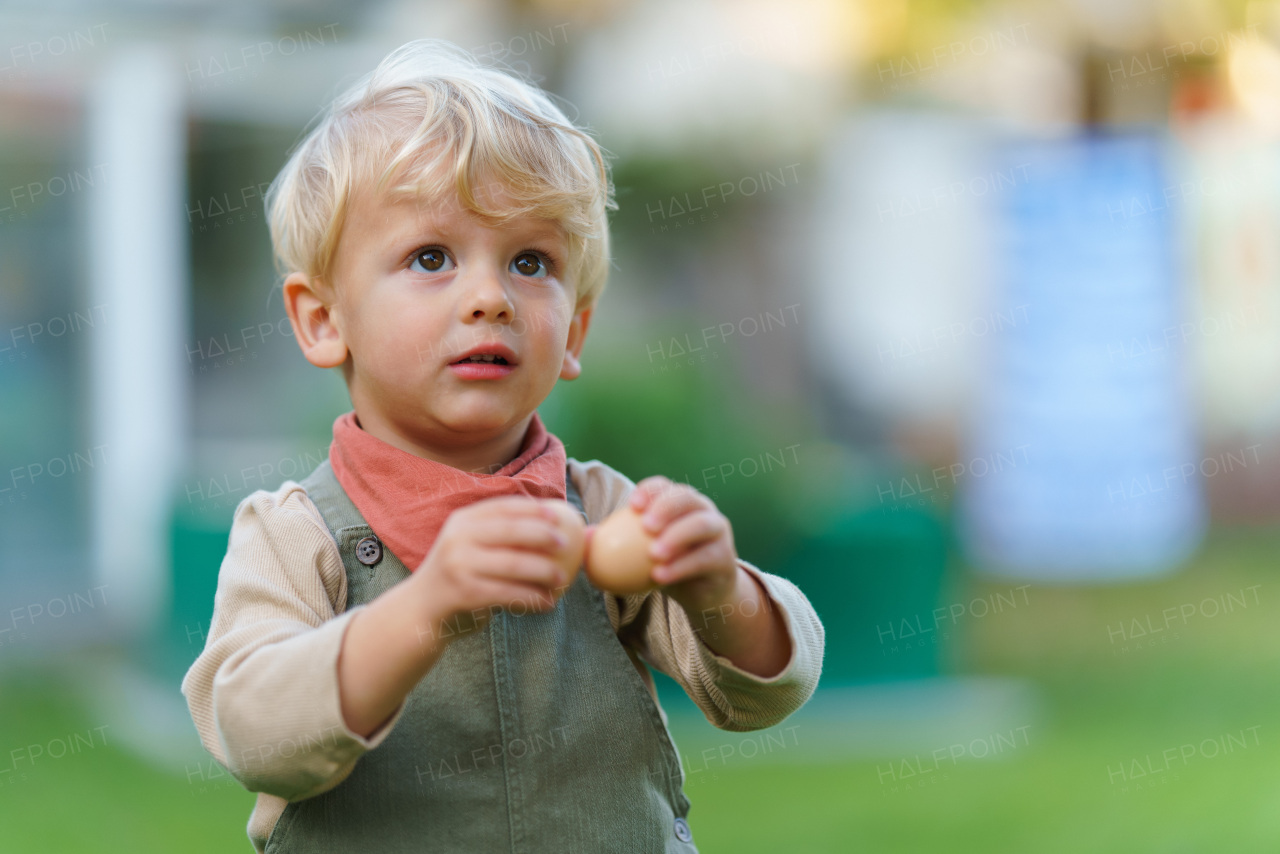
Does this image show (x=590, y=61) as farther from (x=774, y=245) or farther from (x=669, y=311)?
(x=774, y=245)

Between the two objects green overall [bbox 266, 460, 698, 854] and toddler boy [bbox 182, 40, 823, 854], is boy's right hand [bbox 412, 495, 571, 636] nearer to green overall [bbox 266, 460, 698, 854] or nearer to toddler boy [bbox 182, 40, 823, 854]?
toddler boy [bbox 182, 40, 823, 854]

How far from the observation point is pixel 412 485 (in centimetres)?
179

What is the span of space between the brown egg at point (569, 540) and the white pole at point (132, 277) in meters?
5.80

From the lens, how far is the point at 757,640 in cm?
171

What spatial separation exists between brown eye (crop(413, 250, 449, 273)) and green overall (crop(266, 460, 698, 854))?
1.09 feet

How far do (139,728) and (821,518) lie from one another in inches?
114

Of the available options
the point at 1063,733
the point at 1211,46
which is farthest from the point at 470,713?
the point at 1211,46

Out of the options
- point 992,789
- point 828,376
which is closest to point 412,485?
point 992,789

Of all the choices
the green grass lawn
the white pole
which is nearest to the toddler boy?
the green grass lawn

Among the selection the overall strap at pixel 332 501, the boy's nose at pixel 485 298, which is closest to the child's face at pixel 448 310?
the boy's nose at pixel 485 298

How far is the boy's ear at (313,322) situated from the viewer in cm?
190

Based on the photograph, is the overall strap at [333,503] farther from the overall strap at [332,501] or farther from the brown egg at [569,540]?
the brown egg at [569,540]

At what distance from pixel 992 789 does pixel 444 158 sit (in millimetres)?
3888

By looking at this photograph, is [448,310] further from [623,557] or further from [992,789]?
[992,789]
